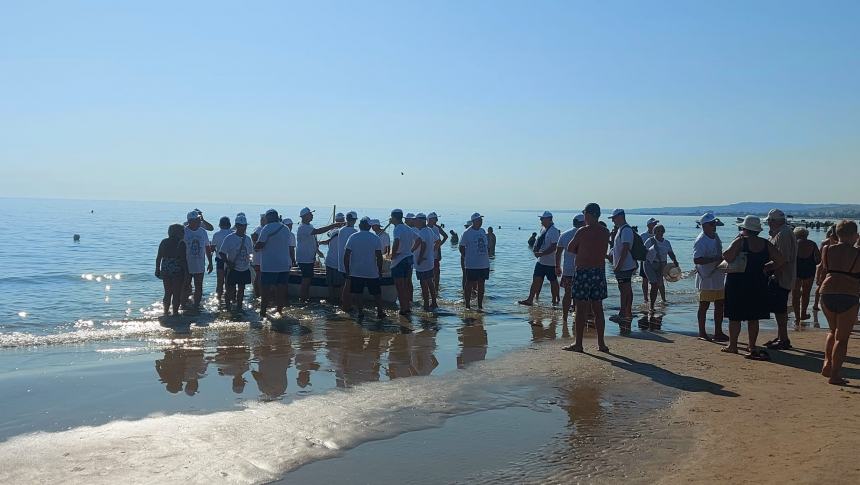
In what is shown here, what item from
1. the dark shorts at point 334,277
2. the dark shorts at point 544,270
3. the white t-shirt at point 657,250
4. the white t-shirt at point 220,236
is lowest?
the dark shorts at point 334,277

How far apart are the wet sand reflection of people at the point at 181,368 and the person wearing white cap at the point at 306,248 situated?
4.54 m

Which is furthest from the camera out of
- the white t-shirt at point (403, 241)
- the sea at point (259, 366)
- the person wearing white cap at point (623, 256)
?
the white t-shirt at point (403, 241)

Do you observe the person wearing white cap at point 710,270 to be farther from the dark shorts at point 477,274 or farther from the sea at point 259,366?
the dark shorts at point 477,274

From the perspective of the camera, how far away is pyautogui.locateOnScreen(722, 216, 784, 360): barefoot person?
8.10m

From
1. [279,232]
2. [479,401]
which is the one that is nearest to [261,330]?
[279,232]

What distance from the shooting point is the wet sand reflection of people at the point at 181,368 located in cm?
671

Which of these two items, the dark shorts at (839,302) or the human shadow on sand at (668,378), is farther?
the dark shorts at (839,302)

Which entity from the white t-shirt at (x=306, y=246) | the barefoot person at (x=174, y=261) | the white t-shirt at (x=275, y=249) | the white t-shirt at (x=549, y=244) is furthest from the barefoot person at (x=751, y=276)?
the barefoot person at (x=174, y=261)

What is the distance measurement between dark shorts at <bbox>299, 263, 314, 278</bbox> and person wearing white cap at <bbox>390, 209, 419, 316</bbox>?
2.41 metres

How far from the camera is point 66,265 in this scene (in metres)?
25.1

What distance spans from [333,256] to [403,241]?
216 centimetres

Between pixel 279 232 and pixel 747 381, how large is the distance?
770cm

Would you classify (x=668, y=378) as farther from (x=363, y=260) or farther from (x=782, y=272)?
(x=363, y=260)

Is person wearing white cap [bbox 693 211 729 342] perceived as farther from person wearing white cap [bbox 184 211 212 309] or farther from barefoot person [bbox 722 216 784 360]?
person wearing white cap [bbox 184 211 212 309]
